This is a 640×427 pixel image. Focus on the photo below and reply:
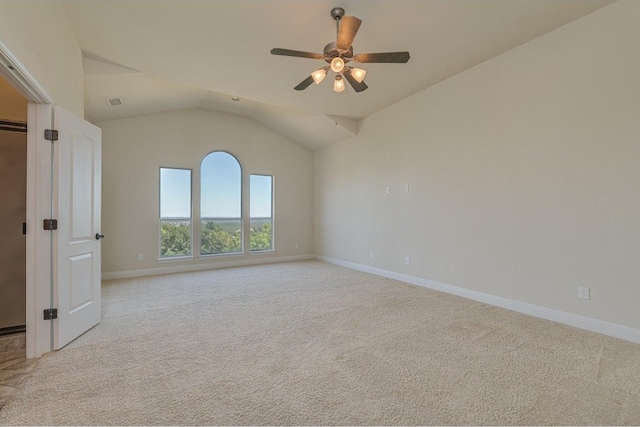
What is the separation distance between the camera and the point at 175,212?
588cm

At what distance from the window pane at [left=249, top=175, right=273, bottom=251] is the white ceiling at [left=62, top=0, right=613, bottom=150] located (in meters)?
2.49

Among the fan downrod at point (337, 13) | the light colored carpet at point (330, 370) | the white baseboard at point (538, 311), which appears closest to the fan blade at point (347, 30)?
the fan downrod at point (337, 13)

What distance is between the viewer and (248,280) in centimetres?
508

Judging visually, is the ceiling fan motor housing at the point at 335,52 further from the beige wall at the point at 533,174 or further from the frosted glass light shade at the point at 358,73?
the beige wall at the point at 533,174

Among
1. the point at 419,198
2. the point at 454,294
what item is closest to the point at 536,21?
the point at 419,198

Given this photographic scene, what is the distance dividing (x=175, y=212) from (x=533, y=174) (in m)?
5.99

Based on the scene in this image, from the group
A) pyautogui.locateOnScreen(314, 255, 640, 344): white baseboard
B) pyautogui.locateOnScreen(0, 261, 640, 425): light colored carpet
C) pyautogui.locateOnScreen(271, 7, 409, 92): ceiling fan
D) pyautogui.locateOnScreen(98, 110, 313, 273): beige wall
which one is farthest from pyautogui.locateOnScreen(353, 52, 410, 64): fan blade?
pyautogui.locateOnScreen(98, 110, 313, 273): beige wall

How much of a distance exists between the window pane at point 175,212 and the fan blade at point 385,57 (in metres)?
4.58

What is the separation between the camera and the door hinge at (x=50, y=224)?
7.87ft

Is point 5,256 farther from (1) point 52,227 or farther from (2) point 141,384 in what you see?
(2) point 141,384

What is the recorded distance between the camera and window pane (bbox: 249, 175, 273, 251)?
267 inches

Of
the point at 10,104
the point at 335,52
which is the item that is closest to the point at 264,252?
the point at 10,104

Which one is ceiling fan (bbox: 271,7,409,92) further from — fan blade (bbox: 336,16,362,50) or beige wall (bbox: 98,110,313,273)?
beige wall (bbox: 98,110,313,273)

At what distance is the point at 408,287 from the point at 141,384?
3.73 metres
